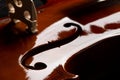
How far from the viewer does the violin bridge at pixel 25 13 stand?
91 cm

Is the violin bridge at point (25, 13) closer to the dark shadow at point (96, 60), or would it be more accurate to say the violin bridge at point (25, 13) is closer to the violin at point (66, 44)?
the violin at point (66, 44)

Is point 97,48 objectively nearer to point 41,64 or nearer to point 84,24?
point 84,24

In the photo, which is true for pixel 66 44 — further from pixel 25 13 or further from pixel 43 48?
pixel 25 13

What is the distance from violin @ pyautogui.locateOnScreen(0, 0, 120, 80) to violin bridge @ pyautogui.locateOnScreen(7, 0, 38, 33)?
32 millimetres

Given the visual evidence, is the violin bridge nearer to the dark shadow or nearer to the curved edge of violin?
the curved edge of violin

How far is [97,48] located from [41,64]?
0.26m

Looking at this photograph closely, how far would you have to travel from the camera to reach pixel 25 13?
0.94m

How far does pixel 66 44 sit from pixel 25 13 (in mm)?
205

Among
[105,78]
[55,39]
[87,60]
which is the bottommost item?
[105,78]

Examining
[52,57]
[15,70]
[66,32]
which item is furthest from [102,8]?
[15,70]

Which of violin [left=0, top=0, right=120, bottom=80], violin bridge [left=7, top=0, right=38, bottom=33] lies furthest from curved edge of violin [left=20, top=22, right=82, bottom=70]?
violin bridge [left=7, top=0, right=38, bottom=33]

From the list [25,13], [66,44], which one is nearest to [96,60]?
[66,44]

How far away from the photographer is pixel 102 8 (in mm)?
1146

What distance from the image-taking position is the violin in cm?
77
